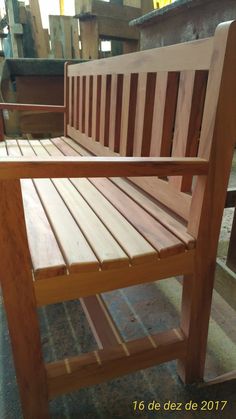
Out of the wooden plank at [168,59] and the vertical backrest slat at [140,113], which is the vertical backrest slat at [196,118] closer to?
the wooden plank at [168,59]

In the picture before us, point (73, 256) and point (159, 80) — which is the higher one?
point (159, 80)

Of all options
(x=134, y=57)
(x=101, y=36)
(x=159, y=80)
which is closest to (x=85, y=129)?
(x=134, y=57)

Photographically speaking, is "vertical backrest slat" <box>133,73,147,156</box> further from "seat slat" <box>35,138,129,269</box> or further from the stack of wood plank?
the stack of wood plank

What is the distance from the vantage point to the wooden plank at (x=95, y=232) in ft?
2.69

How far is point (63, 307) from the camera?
4.98 ft

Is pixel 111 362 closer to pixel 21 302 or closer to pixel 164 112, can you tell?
pixel 21 302

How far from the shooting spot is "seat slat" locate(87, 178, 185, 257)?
879 mm

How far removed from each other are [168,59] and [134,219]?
1.66 feet

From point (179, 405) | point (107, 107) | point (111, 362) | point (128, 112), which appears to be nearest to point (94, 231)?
point (111, 362)

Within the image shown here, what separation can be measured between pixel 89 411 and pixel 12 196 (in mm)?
805

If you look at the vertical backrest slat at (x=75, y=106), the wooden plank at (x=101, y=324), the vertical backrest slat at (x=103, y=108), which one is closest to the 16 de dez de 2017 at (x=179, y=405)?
the wooden plank at (x=101, y=324)

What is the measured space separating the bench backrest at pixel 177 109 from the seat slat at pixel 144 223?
0.08 meters

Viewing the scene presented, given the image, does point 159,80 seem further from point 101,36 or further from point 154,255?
point 101,36

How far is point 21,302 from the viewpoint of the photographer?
2.65 ft
